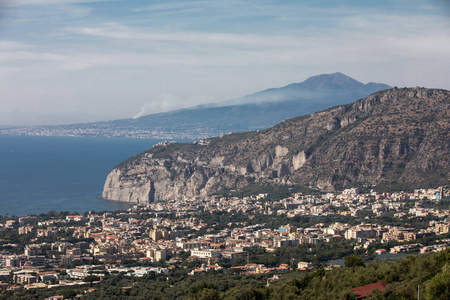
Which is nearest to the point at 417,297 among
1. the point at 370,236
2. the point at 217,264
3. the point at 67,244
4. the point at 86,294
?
the point at 86,294

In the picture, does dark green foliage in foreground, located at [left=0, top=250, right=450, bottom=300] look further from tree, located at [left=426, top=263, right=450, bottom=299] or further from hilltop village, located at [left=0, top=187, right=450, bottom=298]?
hilltop village, located at [left=0, top=187, right=450, bottom=298]

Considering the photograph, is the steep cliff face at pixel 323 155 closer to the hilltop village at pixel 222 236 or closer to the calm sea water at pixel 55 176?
the hilltop village at pixel 222 236

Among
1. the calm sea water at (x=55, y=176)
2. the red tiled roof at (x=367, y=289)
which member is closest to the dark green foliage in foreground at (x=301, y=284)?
the red tiled roof at (x=367, y=289)

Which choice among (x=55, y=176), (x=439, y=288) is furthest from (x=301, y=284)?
(x=55, y=176)

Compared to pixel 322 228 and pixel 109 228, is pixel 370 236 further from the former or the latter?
pixel 109 228

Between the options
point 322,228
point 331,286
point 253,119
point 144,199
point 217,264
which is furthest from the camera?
point 253,119

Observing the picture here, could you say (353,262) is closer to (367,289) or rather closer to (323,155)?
(367,289)

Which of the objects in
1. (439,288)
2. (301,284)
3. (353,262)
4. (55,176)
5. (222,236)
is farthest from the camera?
(55,176)
